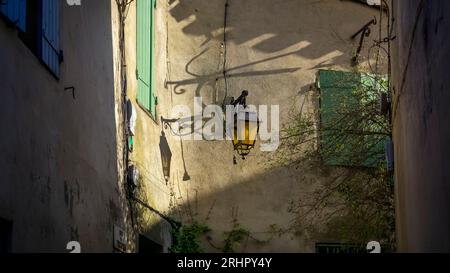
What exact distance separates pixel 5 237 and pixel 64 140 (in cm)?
192

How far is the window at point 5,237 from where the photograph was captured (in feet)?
22.2

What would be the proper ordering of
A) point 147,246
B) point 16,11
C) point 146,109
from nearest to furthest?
point 16,11
point 146,109
point 147,246

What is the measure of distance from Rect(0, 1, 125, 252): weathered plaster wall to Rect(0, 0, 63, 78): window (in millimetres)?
131

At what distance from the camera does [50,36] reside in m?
8.24

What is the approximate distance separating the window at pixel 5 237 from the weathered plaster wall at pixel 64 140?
0.06 metres

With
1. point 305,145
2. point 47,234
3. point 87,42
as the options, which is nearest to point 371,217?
point 305,145

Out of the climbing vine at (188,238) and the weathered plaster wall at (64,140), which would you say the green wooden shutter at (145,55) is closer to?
the weathered plaster wall at (64,140)

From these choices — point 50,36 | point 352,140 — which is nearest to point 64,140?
point 50,36

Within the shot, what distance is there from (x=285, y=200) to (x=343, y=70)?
7.87 feet

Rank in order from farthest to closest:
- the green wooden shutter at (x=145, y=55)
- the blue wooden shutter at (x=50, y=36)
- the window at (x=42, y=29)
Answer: the green wooden shutter at (x=145, y=55) < the blue wooden shutter at (x=50, y=36) < the window at (x=42, y=29)

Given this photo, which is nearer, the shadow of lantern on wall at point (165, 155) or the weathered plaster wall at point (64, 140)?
the weathered plaster wall at point (64, 140)

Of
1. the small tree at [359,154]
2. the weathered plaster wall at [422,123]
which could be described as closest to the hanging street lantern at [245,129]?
the small tree at [359,154]

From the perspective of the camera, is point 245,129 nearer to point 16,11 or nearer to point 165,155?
point 165,155

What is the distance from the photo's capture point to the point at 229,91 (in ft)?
49.2
